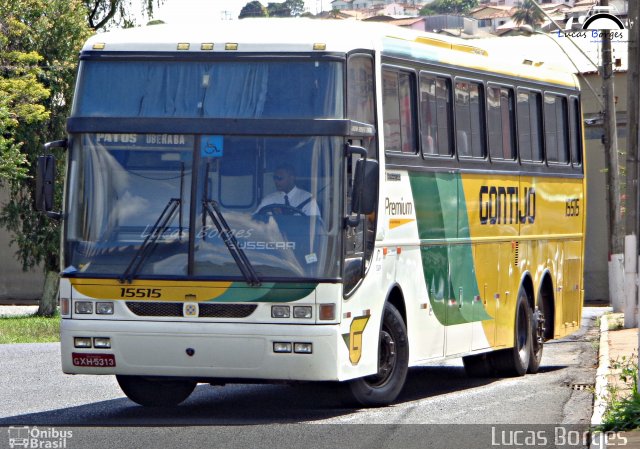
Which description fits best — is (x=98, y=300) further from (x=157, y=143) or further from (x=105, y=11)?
(x=105, y=11)

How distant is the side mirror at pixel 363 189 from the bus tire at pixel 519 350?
5.52 metres

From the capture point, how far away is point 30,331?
27344 millimetres

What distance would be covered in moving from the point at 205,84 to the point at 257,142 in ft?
2.41

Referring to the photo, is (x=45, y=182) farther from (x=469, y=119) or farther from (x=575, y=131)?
(x=575, y=131)

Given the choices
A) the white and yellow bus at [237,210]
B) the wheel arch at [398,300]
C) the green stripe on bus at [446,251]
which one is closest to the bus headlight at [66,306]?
the white and yellow bus at [237,210]

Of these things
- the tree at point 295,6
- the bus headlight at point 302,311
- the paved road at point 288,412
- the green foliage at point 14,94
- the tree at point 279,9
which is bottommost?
the paved road at point 288,412

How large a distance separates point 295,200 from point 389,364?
2.10 metres

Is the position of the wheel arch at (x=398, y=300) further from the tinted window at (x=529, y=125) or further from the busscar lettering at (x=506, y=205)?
the tinted window at (x=529, y=125)

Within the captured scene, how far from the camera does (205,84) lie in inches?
469

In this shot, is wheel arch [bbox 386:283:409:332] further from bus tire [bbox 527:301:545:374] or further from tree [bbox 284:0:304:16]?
tree [bbox 284:0:304:16]

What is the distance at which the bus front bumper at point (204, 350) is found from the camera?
37.1 ft

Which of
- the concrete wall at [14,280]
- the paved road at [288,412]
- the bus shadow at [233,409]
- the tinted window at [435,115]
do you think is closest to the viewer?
the paved road at [288,412]

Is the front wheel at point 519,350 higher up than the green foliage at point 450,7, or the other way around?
the green foliage at point 450,7

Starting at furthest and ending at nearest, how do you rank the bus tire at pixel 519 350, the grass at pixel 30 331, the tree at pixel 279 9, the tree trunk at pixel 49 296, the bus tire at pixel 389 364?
the tree at pixel 279 9 < the tree trunk at pixel 49 296 < the grass at pixel 30 331 < the bus tire at pixel 519 350 < the bus tire at pixel 389 364
